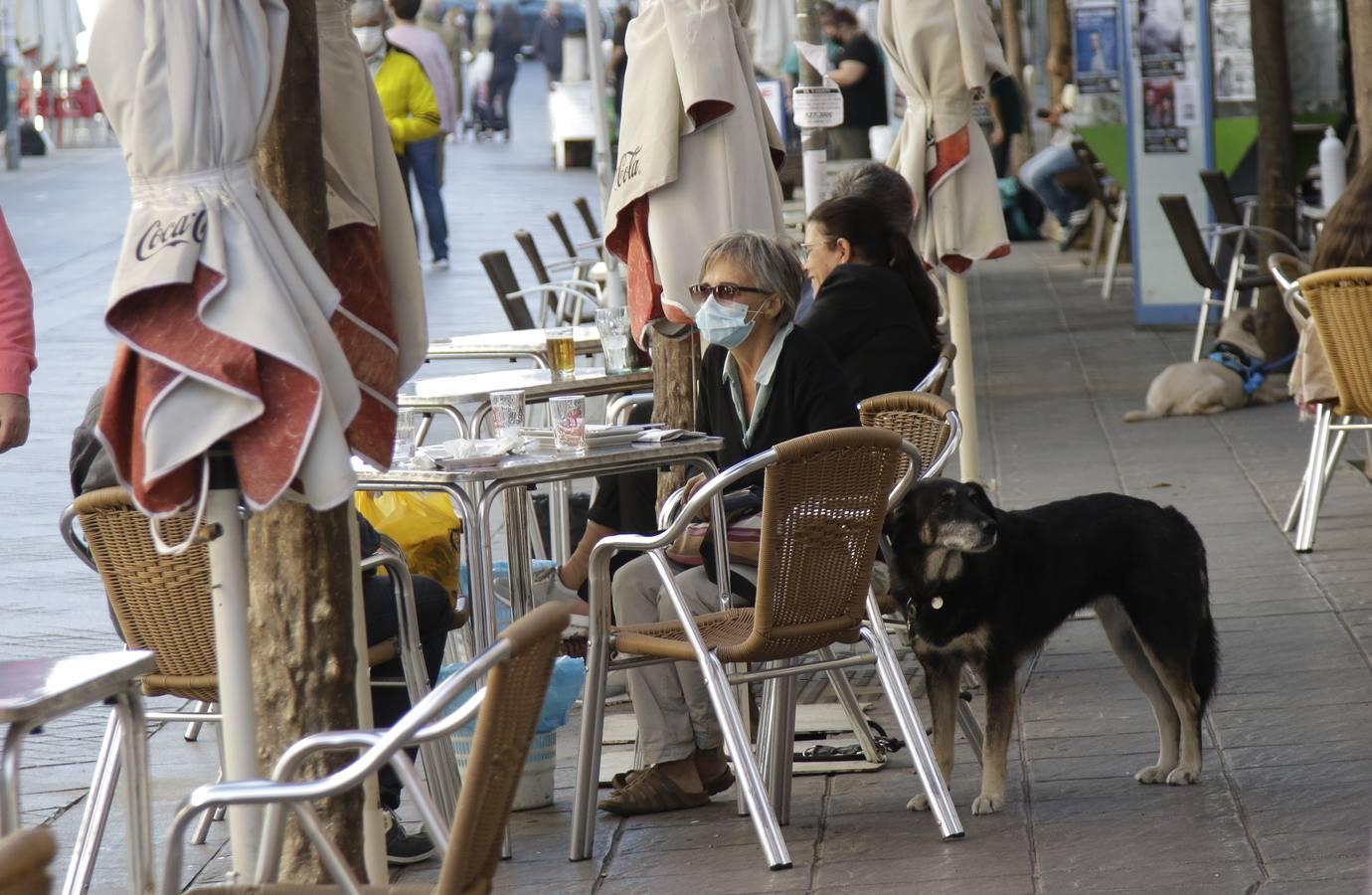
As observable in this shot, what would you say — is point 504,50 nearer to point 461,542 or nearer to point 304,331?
point 461,542

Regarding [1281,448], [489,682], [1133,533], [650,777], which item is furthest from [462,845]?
[1281,448]

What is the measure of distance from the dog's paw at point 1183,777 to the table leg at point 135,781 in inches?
108

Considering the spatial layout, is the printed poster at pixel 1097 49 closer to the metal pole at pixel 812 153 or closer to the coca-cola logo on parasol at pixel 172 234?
the metal pole at pixel 812 153

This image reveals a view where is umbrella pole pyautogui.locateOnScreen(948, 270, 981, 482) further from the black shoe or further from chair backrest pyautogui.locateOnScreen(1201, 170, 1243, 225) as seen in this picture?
chair backrest pyautogui.locateOnScreen(1201, 170, 1243, 225)

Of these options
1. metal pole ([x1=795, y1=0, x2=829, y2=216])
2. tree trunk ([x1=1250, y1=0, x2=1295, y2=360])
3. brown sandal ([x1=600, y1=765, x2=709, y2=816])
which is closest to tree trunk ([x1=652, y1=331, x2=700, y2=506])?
brown sandal ([x1=600, y1=765, x2=709, y2=816])

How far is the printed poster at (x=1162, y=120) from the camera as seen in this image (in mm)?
13688

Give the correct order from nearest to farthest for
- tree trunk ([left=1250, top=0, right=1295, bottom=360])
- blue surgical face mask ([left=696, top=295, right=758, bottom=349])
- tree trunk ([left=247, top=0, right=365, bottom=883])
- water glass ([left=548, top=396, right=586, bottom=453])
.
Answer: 1. tree trunk ([left=247, top=0, right=365, bottom=883])
2. water glass ([left=548, top=396, right=586, bottom=453])
3. blue surgical face mask ([left=696, top=295, right=758, bottom=349])
4. tree trunk ([left=1250, top=0, right=1295, bottom=360])

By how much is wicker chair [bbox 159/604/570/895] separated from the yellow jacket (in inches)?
508

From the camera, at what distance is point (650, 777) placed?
5113 mm

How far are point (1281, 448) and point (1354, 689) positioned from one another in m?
4.20

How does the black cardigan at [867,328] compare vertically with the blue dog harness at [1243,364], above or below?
above

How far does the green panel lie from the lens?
50.4 feet

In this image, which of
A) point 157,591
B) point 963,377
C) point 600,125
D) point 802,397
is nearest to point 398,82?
point 600,125

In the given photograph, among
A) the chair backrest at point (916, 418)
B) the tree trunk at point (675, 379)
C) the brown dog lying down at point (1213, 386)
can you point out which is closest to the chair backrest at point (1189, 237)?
the brown dog lying down at point (1213, 386)
